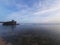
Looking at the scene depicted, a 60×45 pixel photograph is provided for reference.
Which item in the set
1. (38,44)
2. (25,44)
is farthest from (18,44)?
(38,44)

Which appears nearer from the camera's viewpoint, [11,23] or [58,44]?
[58,44]

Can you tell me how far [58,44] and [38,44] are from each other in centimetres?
491

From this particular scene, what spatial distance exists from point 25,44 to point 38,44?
3250mm

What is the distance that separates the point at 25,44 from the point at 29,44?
3.19 ft

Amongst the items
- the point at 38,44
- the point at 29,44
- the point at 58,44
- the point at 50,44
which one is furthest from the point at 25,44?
the point at 58,44

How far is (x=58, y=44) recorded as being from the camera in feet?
69.9

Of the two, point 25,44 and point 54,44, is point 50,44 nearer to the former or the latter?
point 54,44

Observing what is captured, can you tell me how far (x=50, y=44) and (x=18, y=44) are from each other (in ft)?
26.0

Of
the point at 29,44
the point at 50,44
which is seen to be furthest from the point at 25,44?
the point at 50,44

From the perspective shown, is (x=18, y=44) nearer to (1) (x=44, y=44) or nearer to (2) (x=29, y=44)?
(2) (x=29, y=44)

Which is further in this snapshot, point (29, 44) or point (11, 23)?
point (11, 23)

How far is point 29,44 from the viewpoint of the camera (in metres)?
21.0

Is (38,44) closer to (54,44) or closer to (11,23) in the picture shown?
(54,44)

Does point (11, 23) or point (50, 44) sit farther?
point (11, 23)
